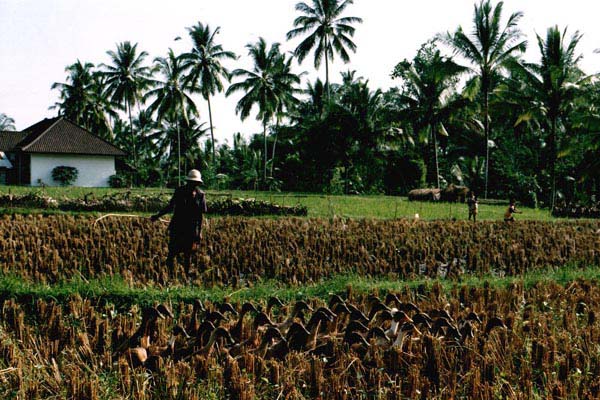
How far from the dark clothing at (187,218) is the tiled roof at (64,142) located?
2961 centimetres

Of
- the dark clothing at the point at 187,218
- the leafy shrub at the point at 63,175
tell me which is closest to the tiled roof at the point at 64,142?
the leafy shrub at the point at 63,175

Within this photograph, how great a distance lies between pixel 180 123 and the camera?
41.2 m

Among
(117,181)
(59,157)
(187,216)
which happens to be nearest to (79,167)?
(59,157)

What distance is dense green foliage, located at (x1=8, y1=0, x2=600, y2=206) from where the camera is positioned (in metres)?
25.8

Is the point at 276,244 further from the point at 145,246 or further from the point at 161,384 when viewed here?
the point at 161,384

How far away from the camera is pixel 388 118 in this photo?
30.3 metres

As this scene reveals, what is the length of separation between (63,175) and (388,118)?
1850 cm

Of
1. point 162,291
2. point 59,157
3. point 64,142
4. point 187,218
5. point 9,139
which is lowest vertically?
point 162,291

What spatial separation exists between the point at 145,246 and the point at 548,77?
21150mm

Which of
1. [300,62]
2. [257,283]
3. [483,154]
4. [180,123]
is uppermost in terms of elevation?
[300,62]

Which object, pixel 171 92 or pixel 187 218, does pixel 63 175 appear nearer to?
pixel 171 92

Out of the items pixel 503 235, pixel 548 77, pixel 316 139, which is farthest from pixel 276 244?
pixel 316 139

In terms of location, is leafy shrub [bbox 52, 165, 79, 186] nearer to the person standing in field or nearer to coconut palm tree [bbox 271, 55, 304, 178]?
coconut palm tree [bbox 271, 55, 304, 178]

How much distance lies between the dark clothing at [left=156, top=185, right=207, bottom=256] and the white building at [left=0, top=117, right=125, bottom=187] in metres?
29.0
